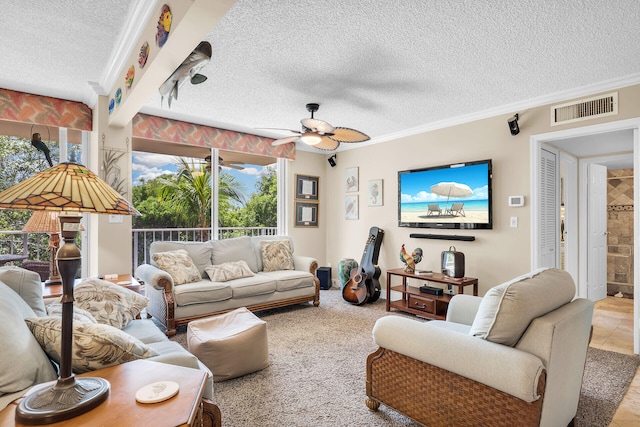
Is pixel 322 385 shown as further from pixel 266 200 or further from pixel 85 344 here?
pixel 266 200

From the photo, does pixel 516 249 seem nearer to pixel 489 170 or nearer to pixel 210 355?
pixel 489 170

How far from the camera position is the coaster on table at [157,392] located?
3.51ft

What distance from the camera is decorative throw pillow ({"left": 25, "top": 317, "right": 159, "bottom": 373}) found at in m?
1.27

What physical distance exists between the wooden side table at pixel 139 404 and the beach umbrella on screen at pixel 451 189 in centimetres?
374

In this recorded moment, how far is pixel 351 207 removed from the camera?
223 inches

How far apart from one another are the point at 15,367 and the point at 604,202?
6.56m

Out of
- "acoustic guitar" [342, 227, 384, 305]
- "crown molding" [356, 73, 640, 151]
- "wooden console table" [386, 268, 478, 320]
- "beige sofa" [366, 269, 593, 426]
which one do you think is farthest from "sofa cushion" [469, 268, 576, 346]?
"acoustic guitar" [342, 227, 384, 305]

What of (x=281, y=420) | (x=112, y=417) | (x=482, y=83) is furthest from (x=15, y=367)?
(x=482, y=83)

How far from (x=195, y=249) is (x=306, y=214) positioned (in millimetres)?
2243

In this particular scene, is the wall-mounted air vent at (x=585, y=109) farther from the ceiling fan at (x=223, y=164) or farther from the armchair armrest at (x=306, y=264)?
the ceiling fan at (x=223, y=164)

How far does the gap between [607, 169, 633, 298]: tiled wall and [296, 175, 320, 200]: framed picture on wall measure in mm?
4821

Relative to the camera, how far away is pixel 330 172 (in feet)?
20.0

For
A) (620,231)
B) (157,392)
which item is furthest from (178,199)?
(620,231)

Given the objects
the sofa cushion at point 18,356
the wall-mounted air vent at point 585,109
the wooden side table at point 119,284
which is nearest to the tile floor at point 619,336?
the wall-mounted air vent at point 585,109
